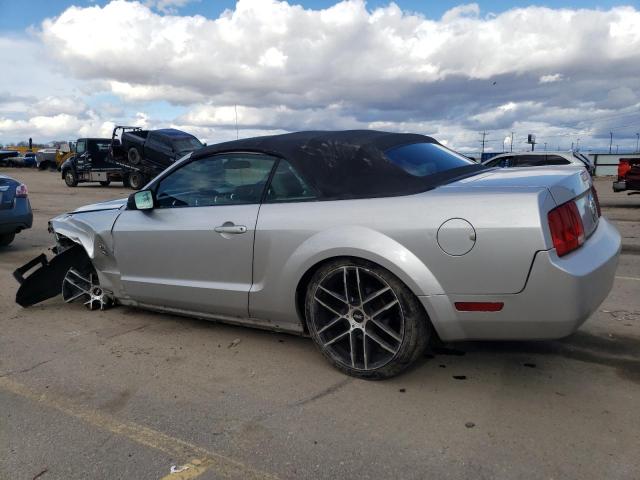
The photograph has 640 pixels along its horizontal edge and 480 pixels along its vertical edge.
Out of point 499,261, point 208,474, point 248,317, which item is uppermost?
point 499,261

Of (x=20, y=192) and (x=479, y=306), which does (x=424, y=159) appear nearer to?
(x=479, y=306)

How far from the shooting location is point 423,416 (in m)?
2.95

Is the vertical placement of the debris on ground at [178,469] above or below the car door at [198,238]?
below

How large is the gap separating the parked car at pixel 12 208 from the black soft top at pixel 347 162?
5549 mm

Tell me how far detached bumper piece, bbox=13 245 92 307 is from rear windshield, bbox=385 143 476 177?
10.2 feet

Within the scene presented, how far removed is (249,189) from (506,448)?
228 centimetres

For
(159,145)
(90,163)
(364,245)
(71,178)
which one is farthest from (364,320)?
(71,178)

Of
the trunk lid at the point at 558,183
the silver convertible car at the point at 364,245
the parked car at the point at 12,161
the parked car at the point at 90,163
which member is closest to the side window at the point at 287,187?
the silver convertible car at the point at 364,245

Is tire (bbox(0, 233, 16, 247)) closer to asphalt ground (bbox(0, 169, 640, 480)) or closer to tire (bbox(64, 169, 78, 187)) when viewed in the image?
asphalt ground (bbox(0, 169, 640, 480))

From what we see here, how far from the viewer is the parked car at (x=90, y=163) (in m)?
24.1

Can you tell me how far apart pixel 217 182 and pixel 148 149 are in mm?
18186

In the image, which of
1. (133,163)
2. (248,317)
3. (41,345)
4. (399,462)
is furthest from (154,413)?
(133,163)

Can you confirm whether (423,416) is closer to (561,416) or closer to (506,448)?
(506,448)

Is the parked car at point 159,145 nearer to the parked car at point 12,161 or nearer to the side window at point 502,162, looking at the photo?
the side window at point 502,162
